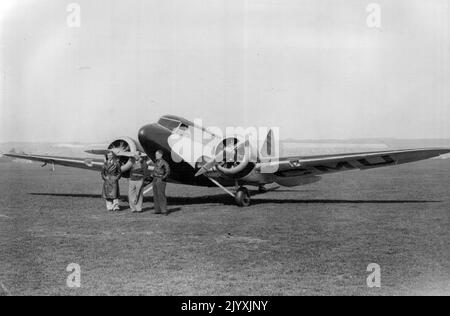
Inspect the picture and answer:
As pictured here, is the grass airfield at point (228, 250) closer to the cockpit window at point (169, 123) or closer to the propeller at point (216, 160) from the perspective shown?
the propeller at point (216, 160)

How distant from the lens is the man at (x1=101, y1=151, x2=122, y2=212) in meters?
14.2

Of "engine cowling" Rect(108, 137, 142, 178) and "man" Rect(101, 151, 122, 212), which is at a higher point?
"engine cowling" Rect(108, 137, 142, 178)

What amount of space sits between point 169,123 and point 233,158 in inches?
88.1

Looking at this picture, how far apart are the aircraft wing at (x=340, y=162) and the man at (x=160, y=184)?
3.80m

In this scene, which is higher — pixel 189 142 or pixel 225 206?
pixel 189 142

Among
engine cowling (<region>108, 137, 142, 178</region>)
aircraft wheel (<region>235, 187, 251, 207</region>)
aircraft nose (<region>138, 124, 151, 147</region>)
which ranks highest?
aircraft nose (<region>138, 124, 151, 147</region>)

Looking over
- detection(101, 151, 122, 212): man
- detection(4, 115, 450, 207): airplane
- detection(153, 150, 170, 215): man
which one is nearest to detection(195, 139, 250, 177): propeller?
detection(4, 115, 450, 207): airplane

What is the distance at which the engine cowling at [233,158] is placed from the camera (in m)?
15.1

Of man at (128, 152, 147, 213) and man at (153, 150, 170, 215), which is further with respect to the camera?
man at (128, 152, 147, 213)

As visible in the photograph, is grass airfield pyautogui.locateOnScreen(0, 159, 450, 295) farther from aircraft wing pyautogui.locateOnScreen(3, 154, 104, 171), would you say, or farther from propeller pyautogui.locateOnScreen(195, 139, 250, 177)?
aircraft wing pyautogui.locateOnScreen(3, 154, 104, 171)

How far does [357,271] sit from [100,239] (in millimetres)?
4987
